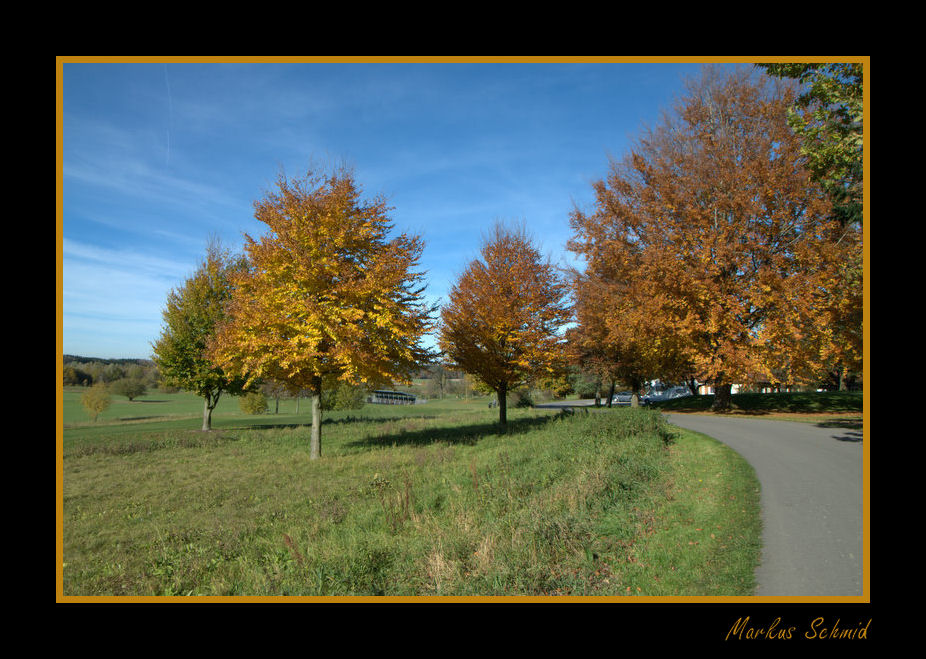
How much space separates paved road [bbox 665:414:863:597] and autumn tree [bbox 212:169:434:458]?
10523 mm

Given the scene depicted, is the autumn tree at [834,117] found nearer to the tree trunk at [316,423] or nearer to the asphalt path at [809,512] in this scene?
the asphalt path at [809,512]

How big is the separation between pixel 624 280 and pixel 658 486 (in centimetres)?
1657

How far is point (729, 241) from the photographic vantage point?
18.6m

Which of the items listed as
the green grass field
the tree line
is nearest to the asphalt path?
the green grass field

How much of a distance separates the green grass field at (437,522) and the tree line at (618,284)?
4.28m

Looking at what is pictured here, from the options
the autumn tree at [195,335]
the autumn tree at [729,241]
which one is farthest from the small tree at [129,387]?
the autumn tree at [729,241]

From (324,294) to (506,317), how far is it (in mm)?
8461

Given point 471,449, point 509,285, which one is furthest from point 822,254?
point 471,449

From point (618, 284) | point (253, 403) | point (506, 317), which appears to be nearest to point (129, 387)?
point (253, 403)

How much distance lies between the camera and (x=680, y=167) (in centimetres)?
2103

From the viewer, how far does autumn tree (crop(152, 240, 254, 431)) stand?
78.4ft

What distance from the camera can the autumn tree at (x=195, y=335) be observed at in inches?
941

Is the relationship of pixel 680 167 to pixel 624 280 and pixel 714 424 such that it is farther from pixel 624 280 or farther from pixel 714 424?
pixel 714 424

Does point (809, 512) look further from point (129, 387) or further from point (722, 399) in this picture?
point (129, 387)
